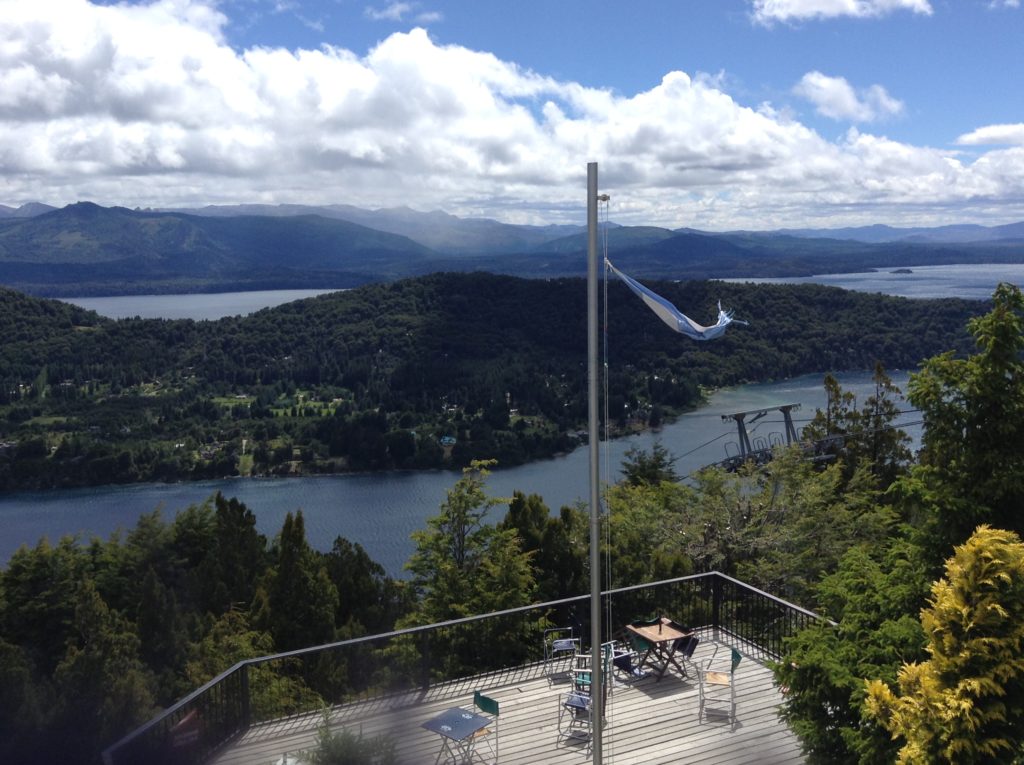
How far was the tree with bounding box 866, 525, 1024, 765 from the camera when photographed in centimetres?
375

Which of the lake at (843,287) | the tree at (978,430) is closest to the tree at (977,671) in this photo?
the tree at (978,430)

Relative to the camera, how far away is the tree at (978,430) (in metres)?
4.67

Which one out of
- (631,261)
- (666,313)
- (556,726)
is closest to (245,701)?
(556,726)

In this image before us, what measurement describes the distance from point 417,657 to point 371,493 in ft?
151

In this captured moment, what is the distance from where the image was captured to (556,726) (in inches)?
228

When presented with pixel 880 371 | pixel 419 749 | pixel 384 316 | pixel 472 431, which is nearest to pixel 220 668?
pixel 419 749

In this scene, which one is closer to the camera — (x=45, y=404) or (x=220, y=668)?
(x=220, y=668)

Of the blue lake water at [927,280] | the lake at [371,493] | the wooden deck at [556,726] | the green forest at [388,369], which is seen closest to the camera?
the wooden deck at [556,726]

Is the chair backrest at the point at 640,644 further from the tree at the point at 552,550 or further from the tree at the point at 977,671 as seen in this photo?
the tree at the point at 552,550

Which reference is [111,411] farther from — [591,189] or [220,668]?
[591,189]

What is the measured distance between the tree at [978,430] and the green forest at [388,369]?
4497 cm

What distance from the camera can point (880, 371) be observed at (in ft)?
89.1

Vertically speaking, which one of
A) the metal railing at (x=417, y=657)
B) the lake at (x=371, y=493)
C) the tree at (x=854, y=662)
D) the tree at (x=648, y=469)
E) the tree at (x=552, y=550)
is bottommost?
the lake at (x=371, y=493)

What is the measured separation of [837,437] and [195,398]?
2528 inches
